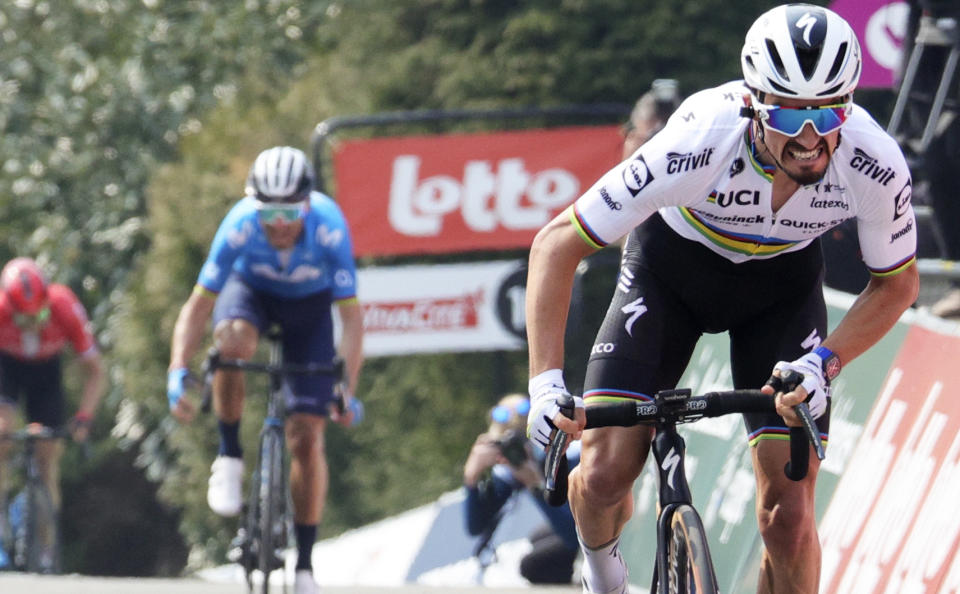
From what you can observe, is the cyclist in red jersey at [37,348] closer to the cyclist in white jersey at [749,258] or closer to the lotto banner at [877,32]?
the lotto banner at [877,32]

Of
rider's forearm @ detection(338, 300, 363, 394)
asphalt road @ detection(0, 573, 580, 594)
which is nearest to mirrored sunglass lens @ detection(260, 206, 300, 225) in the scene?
rider's forearm @ detection(338, 300, 363, 394)

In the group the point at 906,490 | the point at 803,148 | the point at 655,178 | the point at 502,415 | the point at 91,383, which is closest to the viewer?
the point at 803,148

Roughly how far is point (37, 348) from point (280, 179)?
5252mm

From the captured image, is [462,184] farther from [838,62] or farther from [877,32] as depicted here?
[838,62]

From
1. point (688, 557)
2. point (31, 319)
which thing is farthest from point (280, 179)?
point (31, 319)

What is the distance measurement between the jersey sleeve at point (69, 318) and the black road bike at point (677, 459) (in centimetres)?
836

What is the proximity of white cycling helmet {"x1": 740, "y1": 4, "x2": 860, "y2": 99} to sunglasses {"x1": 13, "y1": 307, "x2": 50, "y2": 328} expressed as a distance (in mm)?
8618

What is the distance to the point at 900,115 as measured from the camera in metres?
10.5

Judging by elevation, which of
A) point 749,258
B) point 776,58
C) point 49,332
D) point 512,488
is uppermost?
point 776,58

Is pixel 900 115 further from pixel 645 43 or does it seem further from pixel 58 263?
pixel 58 263

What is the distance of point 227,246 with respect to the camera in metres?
8.39

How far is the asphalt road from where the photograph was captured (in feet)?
30.2

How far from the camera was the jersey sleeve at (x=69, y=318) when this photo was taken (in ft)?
41.9

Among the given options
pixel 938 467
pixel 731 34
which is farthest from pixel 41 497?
pixel 731 34
